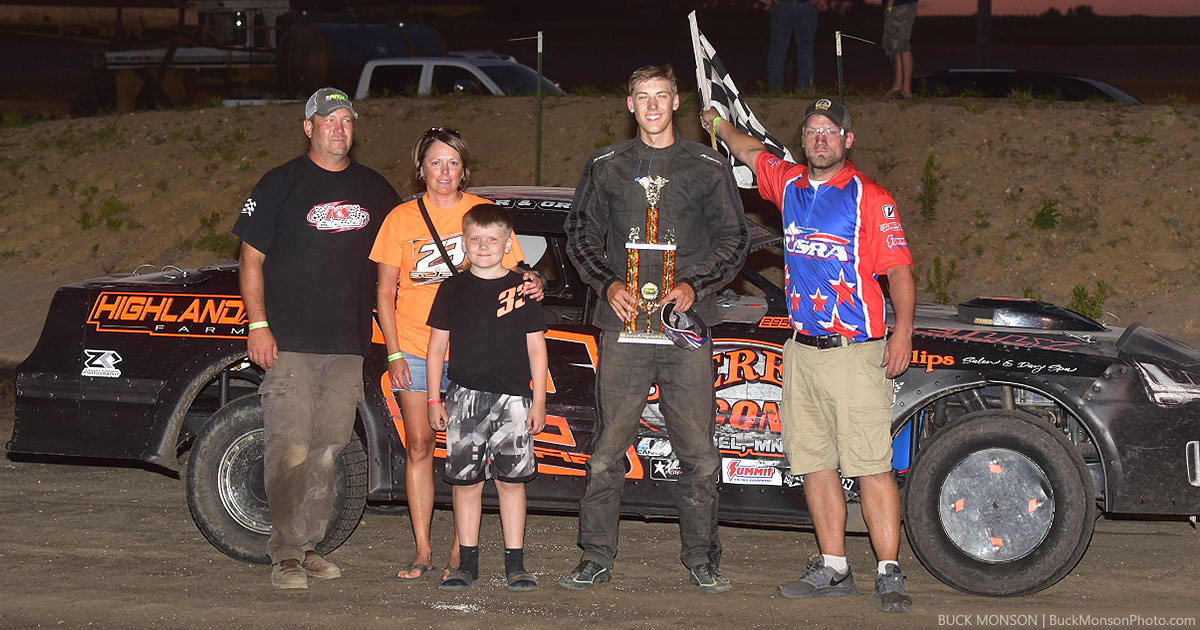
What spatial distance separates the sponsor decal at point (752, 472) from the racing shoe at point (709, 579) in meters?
0.40

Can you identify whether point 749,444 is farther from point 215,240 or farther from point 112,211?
point 112,211

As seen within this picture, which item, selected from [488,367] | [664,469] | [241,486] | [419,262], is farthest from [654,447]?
[241,486]

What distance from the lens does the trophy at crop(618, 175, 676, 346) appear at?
5.61 m

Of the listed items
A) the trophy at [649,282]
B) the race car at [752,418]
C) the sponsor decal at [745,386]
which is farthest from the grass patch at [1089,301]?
the trophy at [649,282]

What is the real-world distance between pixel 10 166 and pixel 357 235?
461 inches

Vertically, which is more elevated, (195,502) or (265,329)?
(265,329)

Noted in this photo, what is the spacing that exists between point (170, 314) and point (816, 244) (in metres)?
2.95

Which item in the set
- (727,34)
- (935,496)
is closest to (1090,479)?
(935,496)

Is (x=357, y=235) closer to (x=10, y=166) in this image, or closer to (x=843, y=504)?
(x=843, y=504)

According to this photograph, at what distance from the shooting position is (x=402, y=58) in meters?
19.2

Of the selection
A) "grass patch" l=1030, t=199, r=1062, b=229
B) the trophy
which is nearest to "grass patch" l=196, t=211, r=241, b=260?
"grass patch" l=1030, t=199, r=1062, b=229

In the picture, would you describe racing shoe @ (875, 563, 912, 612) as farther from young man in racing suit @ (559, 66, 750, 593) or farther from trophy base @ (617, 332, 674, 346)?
trophy base @ (617, 332, 674, 346)

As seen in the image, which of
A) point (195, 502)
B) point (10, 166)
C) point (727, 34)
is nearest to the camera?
point (195, 502)

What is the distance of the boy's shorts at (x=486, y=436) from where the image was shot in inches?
225
